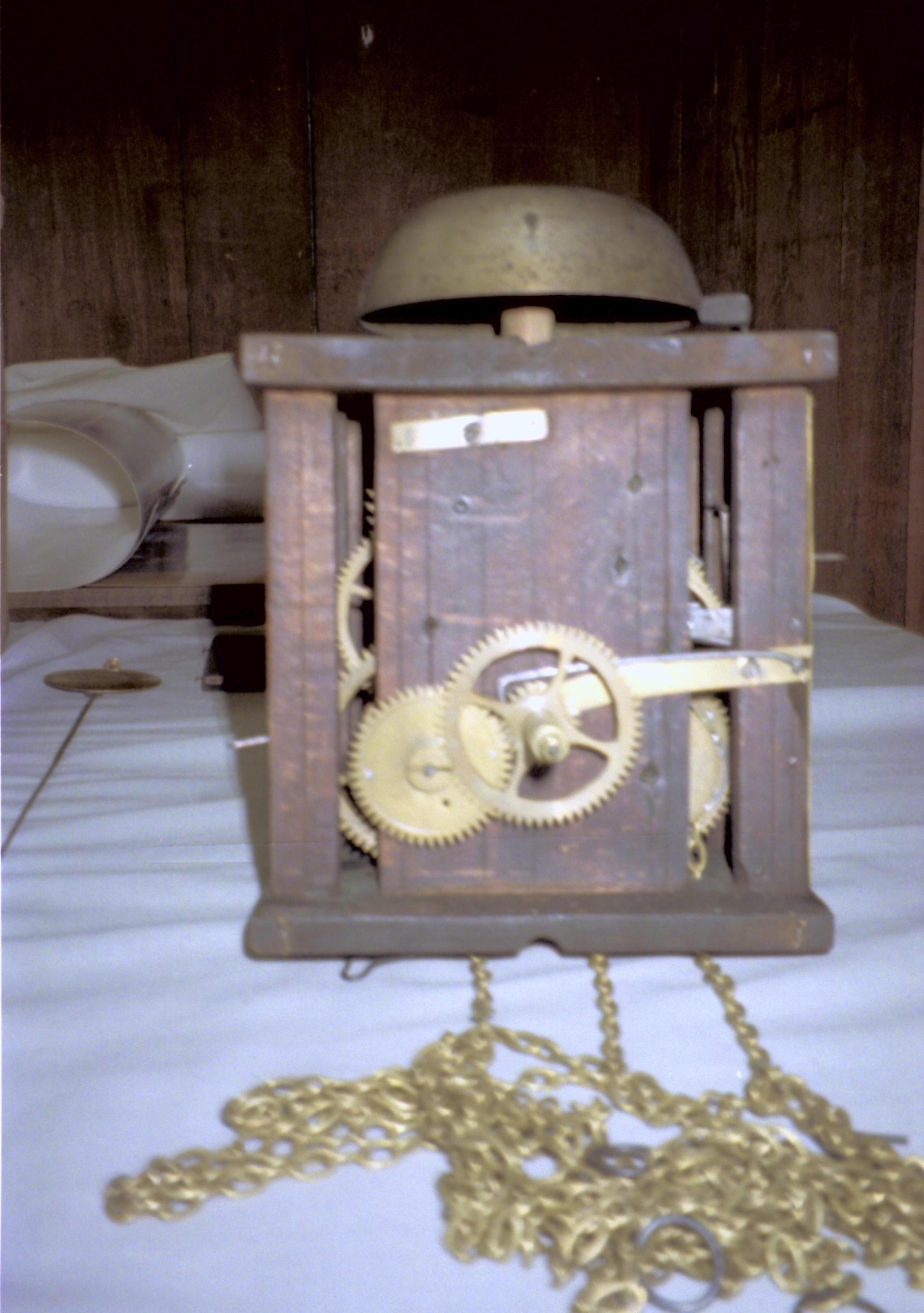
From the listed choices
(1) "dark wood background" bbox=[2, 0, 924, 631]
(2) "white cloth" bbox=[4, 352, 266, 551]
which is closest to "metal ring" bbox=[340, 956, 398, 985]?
(2) "white cloth" bbox=[4, 352, 266, 551]

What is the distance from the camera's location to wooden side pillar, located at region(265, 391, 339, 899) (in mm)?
988

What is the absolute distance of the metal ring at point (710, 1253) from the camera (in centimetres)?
64

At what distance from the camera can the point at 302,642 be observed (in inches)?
39.7

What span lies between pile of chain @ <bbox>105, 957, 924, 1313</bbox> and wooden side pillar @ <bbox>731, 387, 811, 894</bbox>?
0.21 metres

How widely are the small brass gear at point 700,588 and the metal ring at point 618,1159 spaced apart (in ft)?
1.49

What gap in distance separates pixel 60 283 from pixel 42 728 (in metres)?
2.12

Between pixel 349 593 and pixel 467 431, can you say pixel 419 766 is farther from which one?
pixel 467 431

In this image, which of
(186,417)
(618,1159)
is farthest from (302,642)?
(186,417)

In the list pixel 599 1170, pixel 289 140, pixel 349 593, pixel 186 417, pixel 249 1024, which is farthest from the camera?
pixel 289 140

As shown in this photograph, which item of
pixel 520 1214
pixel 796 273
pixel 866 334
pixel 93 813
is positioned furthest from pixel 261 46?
pixel 520 1214

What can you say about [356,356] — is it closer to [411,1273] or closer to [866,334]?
[411,1273]

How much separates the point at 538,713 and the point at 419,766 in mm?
100

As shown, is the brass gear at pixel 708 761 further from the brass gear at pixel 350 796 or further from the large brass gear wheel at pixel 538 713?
the brass gear at pixel 350 796

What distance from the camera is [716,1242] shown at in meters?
0.67
